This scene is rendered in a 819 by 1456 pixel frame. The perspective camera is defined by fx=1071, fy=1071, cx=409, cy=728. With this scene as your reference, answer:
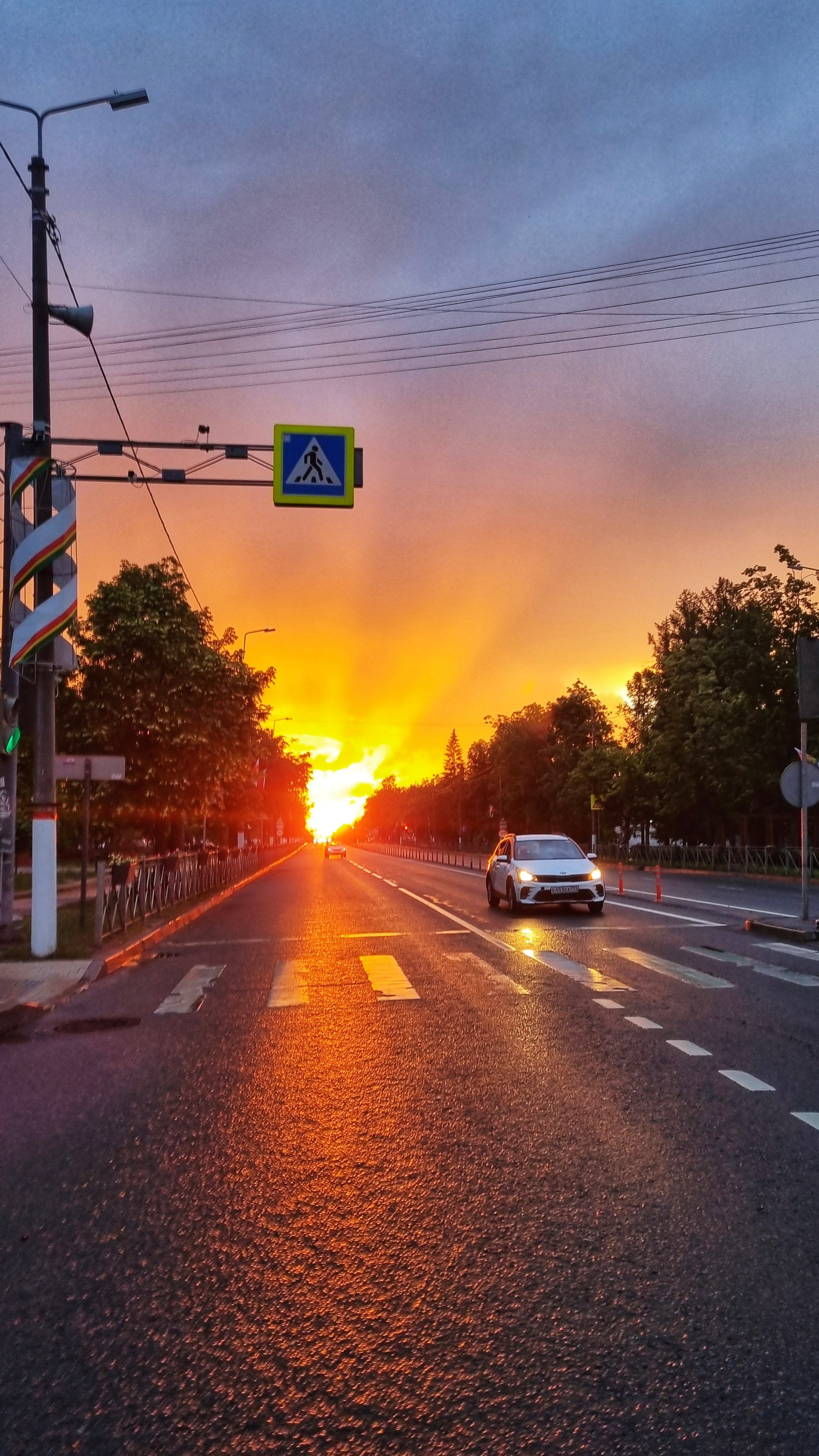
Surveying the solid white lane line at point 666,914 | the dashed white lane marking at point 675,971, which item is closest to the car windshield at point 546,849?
the solid white lane line at point 666,914

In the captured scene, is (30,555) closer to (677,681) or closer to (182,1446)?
(182,1446)

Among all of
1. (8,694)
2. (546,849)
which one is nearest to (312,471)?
(8,694)

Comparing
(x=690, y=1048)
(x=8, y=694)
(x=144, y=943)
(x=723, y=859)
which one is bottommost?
(x=723, y=859)

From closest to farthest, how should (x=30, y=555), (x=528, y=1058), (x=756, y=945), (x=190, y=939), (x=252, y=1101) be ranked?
(x=252, y=1101), (x=528, y=1058), (x=30, y=555), (x=756, y=945), (x=190, y=939)

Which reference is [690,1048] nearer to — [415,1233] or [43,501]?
Answer: [415,1233]

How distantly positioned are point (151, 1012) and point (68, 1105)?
359cm

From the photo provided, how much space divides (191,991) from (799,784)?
33.2 ft

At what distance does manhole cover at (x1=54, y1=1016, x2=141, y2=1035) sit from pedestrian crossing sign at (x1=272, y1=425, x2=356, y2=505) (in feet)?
21.3

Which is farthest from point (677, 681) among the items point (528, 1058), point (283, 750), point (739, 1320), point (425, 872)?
point (739, 1320)

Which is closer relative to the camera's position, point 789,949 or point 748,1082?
point 748,1082

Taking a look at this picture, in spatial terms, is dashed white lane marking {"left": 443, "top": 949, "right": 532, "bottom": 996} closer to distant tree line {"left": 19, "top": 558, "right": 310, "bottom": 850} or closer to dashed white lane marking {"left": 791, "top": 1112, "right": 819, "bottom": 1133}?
dashed white lane marking {"left": 791, "top": 1112, "right": 819, "bottom": 1133}

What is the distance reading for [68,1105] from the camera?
6.46m

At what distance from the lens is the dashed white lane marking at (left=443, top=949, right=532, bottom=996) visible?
10.9 meters

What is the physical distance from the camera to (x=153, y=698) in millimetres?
27750
